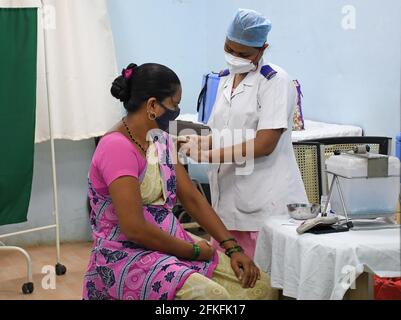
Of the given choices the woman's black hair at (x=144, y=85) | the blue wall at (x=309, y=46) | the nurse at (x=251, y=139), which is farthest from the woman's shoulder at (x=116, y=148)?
the blue wall at (x=309, y=46)

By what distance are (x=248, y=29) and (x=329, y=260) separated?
95 centimetres

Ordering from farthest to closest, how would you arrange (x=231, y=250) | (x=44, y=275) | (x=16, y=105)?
(x=44, y=275) < (x=16, y=105) < (x=231, y=250)

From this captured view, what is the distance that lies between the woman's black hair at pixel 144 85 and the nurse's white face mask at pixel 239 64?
42 cm

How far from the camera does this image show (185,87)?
17.2ft

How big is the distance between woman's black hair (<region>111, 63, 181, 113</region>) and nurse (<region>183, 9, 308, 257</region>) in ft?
1.35

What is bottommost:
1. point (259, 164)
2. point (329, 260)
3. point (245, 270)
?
point (245, 270)

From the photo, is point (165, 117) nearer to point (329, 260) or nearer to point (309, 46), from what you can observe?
point (329, 260)

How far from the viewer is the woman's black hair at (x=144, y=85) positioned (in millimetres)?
2117

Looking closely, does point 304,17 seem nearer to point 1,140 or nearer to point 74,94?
point 74,94

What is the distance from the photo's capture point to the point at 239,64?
8.25ft

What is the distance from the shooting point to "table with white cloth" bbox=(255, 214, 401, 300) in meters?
1.86

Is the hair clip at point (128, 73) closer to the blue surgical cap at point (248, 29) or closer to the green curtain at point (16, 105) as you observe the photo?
the blue surgical cap at point (248, 29)

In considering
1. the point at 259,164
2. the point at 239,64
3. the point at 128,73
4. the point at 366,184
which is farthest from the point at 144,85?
the point at 366,184

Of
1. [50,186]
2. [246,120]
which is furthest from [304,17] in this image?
[50,186]
